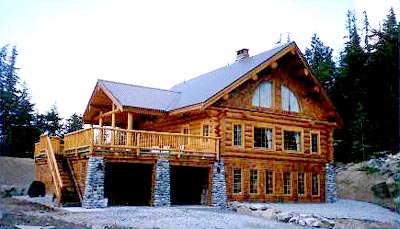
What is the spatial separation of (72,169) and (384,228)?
558 inches

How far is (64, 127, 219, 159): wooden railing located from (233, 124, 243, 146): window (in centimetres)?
154

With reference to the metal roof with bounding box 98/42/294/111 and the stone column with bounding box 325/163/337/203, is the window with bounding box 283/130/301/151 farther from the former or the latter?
the metal roof with bounding box 98/42/294/111

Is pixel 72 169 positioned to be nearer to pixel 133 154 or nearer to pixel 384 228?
pixel 133 154

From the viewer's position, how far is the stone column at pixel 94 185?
1966 cm

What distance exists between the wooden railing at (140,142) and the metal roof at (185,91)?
7.07ft

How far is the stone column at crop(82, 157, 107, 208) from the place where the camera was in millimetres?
19656

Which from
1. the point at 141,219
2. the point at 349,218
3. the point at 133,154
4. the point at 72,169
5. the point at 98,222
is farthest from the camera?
the point at 72,169

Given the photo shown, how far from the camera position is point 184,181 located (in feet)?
85.1

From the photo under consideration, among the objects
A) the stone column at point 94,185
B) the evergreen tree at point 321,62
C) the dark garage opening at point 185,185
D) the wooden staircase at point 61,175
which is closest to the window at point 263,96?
the dark garage opening at point 185,185

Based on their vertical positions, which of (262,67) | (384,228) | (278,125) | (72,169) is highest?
(262,67)

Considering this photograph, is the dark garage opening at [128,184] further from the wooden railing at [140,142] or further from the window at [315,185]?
the window at [315,185]

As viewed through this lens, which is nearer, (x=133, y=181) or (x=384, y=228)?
(x=384, y=228)

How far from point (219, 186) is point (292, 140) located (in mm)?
6075

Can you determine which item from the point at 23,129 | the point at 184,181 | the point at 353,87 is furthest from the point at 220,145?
the point at 23,129
